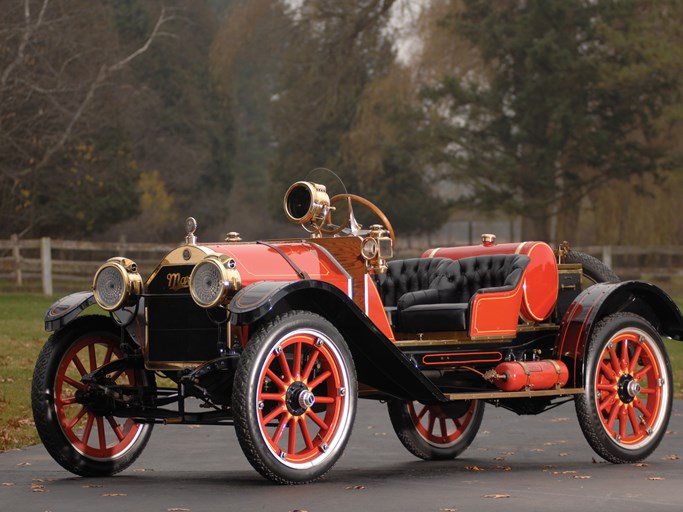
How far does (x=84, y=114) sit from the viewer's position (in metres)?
39.9

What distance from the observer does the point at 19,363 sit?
1694 cm

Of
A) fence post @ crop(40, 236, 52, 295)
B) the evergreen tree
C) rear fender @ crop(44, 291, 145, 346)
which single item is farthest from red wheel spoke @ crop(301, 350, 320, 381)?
the evergreen tree

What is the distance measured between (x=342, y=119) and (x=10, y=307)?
984 inches

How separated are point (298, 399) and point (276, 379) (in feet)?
0.65

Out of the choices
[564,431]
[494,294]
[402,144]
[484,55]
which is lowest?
[564,431]

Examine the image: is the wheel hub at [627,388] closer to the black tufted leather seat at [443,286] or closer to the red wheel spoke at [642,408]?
the red wheel spoke at [642,408]

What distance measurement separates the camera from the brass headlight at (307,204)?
349 inches

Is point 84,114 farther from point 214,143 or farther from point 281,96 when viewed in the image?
point 281,96

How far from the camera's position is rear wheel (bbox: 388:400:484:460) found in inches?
389

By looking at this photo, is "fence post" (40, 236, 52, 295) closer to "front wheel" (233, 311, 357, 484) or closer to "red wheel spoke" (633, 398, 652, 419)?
"red wheel spoke" (633, 398, 652, 419)

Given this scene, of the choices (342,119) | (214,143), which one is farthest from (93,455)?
(214,143)

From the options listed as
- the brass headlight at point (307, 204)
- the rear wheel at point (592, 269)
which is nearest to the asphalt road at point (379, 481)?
the rear wheel at point (592, 269)

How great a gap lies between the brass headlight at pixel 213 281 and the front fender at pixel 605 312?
106 inches

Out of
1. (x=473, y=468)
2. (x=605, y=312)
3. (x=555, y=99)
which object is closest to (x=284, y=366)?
(x=473, y=468)
